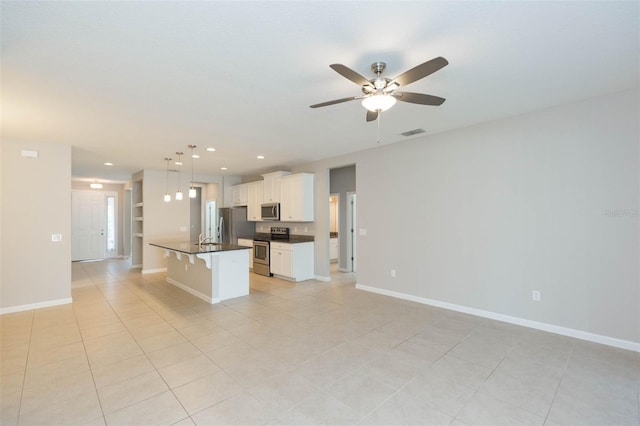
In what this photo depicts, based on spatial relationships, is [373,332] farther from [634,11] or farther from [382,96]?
[634,11]

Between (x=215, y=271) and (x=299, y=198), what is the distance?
97.0 inches

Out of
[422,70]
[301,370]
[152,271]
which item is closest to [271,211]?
[152,271]

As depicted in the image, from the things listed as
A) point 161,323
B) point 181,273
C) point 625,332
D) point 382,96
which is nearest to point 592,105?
point 625,332

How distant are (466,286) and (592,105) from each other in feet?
8.44

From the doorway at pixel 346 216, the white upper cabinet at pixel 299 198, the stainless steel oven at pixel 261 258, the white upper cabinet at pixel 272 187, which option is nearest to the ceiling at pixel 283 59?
the white upper cabinet at pixel 299 198

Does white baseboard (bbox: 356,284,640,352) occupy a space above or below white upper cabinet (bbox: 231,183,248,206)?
below

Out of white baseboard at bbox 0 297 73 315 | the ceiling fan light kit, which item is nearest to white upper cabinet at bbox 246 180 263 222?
white baseboard at bbox 0 297 73 315

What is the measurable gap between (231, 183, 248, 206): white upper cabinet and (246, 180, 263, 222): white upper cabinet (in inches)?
8.4

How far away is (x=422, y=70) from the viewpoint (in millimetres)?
1963

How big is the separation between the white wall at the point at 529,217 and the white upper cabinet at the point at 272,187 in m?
2.93

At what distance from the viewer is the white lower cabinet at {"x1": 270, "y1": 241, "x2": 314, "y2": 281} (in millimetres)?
6297

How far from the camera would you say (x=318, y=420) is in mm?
1985

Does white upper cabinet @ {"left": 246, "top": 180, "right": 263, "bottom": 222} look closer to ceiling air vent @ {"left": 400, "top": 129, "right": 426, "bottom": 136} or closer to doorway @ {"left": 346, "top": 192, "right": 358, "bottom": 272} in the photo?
doorway @ {"left": 346, "top": 192, "right": 358, "bottom": 272}

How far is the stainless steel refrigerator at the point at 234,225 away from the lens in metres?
8.12
